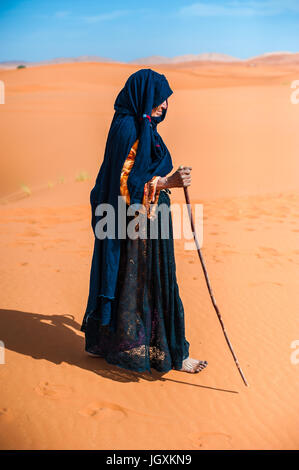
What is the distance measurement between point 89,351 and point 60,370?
0.27m

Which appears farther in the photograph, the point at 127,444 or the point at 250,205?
the point at 250,205

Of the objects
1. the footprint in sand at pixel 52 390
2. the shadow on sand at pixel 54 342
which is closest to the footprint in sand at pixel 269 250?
the shadow on sand at pixel 54 342

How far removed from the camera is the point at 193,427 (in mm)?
3523

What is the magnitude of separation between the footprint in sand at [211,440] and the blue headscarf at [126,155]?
101 centimetres

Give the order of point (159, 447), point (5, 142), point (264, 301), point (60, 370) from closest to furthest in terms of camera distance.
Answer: point (159, 447), point (60, 370), point (264, 301), point (5, 142)

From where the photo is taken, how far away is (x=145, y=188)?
3.79 meters

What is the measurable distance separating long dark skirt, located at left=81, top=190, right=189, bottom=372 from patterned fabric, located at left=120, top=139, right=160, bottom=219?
0.09m

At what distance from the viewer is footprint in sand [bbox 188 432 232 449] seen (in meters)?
3.34

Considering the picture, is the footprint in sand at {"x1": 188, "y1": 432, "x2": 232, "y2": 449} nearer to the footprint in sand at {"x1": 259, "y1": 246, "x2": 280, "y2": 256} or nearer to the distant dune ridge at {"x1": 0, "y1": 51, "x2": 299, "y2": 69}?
the footprint in sand at {"x1": 259, "y1": 246, "x2": 280, "y2": 256}

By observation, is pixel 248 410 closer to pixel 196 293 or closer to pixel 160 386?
pixel 160 386

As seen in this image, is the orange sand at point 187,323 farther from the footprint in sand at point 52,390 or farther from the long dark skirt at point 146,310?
the long dark skirt at point 146,310

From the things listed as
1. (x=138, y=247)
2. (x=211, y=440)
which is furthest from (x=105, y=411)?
(x=138, y=247)

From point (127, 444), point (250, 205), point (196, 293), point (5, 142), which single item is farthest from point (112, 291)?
point (5, 142)

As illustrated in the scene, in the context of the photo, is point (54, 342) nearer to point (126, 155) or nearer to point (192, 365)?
point (192, 365)
